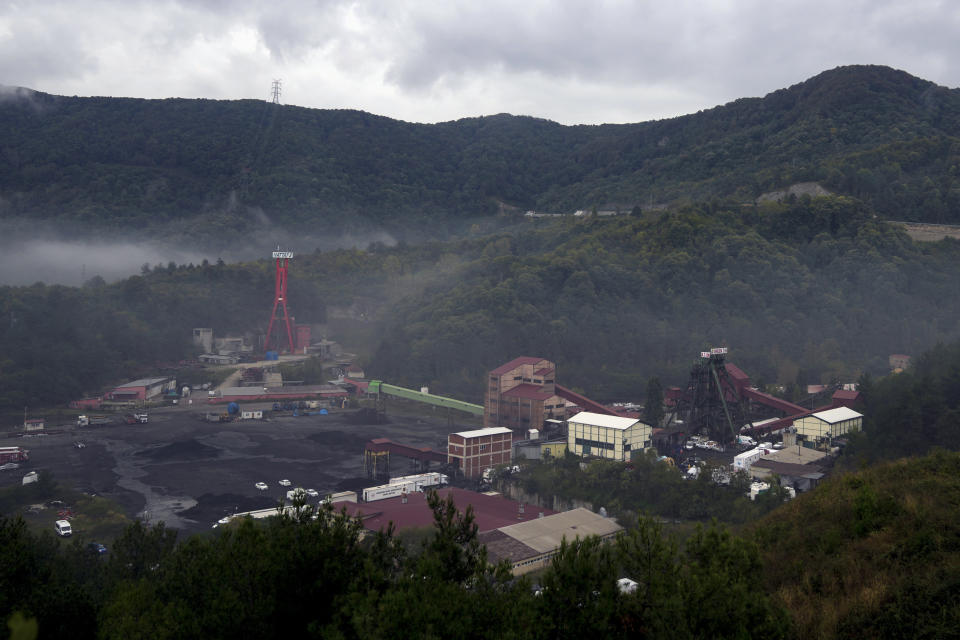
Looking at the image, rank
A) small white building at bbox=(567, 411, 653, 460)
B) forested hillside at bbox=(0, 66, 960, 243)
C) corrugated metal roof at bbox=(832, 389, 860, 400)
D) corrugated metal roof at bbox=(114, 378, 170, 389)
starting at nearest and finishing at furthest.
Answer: small white building at bbox=(567, 411, 653, 460) < corrugated metal roof at bbox=(832, 389, 860, 400) < corrugated metal roof at bbox=(114, 378, 170, 389) < forested hillside at bbox=(0, 66, 960, 243)

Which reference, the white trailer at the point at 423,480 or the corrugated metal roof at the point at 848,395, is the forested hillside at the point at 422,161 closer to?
the corrugated metal roof at the point at 848,395

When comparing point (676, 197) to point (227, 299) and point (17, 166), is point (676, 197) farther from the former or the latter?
point (17, 166)

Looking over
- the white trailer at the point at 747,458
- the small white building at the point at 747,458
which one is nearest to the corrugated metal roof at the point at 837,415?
the small white building at the point at 747,458

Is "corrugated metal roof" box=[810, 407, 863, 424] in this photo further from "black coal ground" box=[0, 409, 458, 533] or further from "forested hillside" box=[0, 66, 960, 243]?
"forested hillside" box=[0, 66, 960, 243]

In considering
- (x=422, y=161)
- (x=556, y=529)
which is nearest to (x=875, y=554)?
(x=556, y=529)

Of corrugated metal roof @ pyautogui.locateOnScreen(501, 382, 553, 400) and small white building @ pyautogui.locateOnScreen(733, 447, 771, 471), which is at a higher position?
corrugated metal roof @ pyautogui.locateOnScreen(501, 382, 553, 400)

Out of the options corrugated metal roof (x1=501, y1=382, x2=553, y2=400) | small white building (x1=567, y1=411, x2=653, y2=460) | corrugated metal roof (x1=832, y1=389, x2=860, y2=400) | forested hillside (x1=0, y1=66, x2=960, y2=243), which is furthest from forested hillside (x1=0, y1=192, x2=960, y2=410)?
small white building (x1=567, y1=411, x2=653, y2=460)
